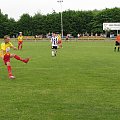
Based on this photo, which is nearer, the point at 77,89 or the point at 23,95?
the point at 23,95

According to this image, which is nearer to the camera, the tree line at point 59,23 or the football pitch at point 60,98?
the football pitch at point 60,98

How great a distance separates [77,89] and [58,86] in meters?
0.86

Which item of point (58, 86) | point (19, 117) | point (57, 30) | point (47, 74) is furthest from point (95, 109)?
point (57, 30)

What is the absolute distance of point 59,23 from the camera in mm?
106500

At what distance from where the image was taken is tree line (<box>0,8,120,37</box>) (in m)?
105

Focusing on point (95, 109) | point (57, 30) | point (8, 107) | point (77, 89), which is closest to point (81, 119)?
point (95, 109)

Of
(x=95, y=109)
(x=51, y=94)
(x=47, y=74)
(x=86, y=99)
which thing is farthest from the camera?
(x=47, y=74)

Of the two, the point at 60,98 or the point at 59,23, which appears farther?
the point at 59,23

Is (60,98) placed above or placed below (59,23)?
below

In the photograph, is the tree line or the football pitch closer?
the football pitch

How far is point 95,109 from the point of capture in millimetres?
8766

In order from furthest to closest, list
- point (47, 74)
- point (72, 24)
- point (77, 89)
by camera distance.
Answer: point (72, 24)
point (47, 74)
point (77, 89)

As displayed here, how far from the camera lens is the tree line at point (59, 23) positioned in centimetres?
10456

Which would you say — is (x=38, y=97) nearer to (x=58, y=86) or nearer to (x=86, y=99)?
(x=86, y=99)
